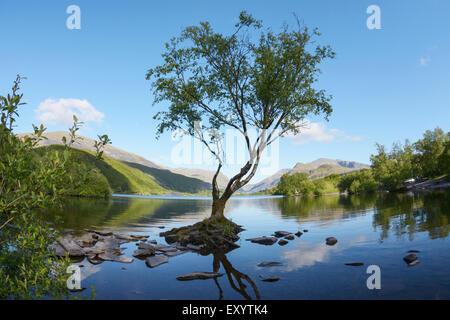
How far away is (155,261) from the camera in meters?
16.7

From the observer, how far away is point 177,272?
14992mm

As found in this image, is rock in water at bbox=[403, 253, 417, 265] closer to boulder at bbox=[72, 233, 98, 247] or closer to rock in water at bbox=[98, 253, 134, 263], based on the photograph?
rock in water at bbox=[98, 253, 134, 263]

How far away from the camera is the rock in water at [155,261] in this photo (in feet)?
53.3

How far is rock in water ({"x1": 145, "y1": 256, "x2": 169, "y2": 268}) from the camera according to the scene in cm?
1626

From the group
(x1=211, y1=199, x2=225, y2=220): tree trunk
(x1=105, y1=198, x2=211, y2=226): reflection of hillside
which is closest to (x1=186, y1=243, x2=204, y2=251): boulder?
(x1=211, y1=199, x2=225, y2=220): tree trunk

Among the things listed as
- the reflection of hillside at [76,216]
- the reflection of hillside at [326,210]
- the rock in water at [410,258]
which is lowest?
the reflection of hillside at [326,210]

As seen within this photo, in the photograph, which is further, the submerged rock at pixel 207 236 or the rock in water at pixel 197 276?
the submerged rock at pixel 207 236

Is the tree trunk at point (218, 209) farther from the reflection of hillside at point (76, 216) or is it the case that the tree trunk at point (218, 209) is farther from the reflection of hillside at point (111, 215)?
the reflection of hillside at point (76, 216)

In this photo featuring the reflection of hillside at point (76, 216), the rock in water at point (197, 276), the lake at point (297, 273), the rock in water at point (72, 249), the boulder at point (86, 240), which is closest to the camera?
the lake at point (297, 273)

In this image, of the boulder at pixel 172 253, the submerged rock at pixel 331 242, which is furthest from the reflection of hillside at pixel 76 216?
the submerged rock at pixel 331 242

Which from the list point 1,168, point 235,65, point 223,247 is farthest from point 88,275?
point 235,65

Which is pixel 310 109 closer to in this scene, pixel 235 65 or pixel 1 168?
pixel 235 65

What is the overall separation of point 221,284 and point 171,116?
23.2m
